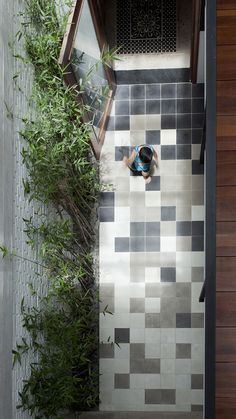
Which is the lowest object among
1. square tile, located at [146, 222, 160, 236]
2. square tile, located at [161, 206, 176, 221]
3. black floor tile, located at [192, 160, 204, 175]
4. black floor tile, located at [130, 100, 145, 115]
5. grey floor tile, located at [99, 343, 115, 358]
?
grey floor tile, located at [99, 343, 115, 358]

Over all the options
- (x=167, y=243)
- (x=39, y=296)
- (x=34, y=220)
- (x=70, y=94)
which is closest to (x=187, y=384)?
(x=167, y=243)

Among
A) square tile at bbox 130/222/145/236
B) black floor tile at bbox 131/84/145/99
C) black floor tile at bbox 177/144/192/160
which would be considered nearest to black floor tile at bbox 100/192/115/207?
square tile at bbox 130/222/145/236

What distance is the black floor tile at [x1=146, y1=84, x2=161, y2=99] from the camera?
6.32 metres

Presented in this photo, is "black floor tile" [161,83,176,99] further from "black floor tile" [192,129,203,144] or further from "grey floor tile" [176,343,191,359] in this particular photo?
"grey floor tile" [176,343,191,359]

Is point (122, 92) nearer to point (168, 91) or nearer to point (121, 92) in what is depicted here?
point (121, 92)

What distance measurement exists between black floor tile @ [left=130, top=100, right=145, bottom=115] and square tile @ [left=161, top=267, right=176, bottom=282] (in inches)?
56.0

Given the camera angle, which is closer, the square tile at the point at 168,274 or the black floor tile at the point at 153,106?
the square tile at the point at 168,274

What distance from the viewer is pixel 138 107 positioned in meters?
6.35

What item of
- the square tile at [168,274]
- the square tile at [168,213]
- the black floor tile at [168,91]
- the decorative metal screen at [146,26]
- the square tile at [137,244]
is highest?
the decorative metal screen at [146,26]

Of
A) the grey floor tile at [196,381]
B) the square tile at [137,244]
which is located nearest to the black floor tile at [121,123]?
the square tile at [137,244]

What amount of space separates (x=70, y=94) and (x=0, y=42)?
1158mm

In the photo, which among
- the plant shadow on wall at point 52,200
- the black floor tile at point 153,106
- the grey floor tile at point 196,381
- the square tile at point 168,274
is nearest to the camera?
the plant shadow on wall at point 52,200

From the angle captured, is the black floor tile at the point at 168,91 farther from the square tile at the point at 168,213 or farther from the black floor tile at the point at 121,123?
the square tile at the point at 168,213

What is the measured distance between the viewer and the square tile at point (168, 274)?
20.4 feet
